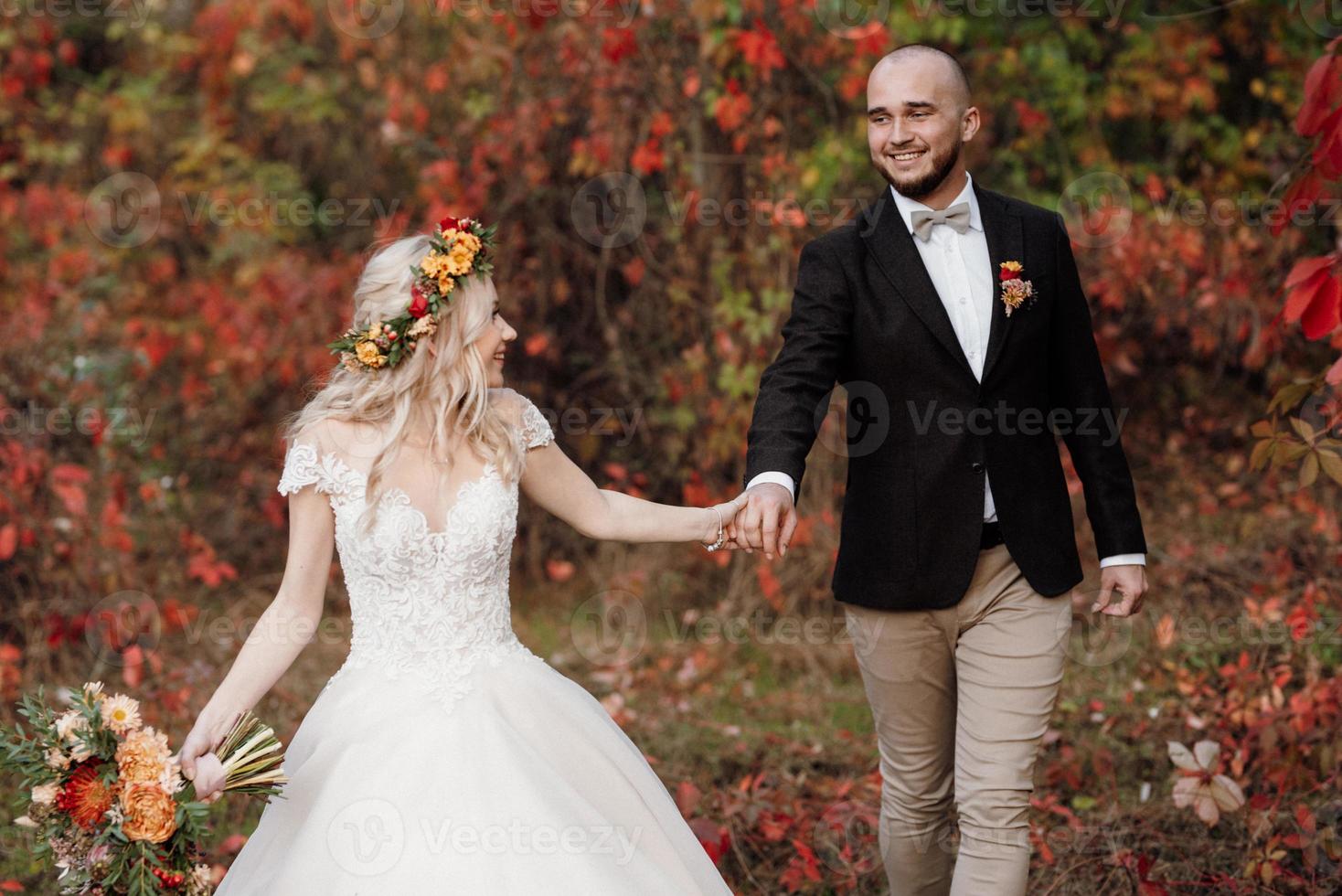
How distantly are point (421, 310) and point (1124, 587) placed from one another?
1920mm

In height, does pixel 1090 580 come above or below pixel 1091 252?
below

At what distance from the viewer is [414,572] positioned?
3.30 meters

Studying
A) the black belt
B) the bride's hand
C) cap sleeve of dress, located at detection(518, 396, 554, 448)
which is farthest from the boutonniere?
cap sleeve of dress, located at detection(518, 396, 554, 448)

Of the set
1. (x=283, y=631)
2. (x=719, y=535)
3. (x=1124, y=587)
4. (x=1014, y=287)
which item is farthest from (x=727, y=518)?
(x=283, y=631)

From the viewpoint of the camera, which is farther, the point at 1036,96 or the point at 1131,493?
the point at 1036,96

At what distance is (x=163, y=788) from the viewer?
113 inches

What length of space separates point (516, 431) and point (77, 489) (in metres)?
3.71

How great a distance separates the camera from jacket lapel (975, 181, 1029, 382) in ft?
11.6

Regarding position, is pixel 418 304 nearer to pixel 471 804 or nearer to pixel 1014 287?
pixel 471 804

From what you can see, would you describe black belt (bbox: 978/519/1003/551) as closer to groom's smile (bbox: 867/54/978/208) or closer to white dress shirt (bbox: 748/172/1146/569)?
white dress shirt (bbox: 748/172/1146/569)

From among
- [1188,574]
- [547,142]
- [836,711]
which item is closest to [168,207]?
[547,142]

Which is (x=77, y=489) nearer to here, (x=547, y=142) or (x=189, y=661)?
(x=189, y=661)

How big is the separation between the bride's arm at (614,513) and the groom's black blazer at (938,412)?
198mm

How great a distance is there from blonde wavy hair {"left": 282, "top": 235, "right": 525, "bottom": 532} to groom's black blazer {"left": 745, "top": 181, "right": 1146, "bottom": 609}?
68cm
